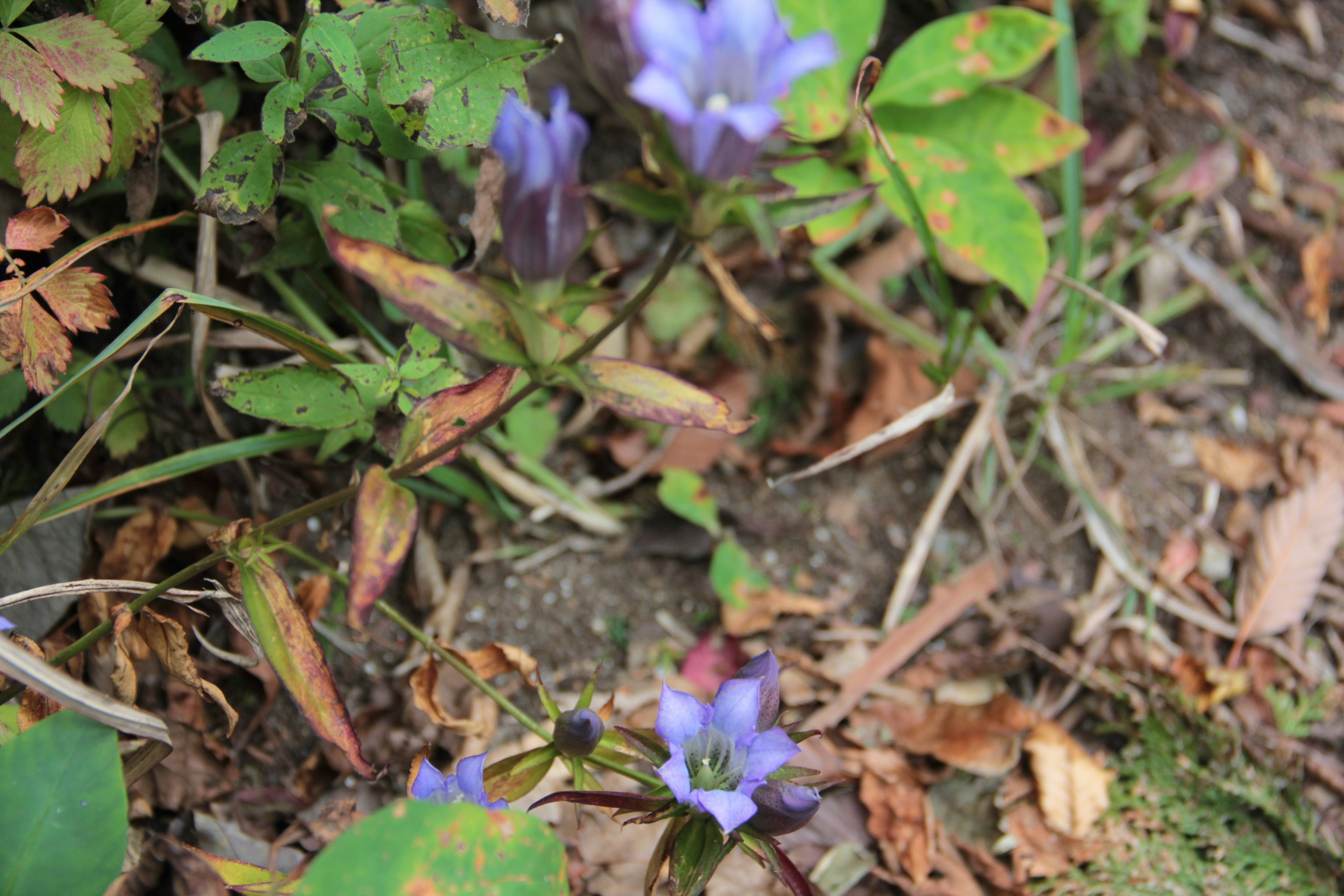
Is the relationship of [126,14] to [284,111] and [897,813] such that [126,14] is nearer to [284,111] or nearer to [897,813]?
[284,111]

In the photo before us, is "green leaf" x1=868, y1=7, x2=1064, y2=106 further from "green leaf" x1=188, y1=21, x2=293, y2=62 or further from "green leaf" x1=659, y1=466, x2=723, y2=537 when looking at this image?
"green leaf" x1=188, y1=21, x2=293, y2=62

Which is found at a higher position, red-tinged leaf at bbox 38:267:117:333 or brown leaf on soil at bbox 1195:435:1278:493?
red-tinged leaf at bbox 38:267:117:333

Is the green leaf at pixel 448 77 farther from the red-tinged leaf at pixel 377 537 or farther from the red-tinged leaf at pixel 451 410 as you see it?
the red-tinged leaf at pixel 377 537

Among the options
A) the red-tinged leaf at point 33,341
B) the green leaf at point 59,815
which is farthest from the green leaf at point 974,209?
the green leaf at point 59,815

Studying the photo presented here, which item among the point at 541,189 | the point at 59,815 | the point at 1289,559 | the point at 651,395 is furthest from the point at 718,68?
the point at 1289,559

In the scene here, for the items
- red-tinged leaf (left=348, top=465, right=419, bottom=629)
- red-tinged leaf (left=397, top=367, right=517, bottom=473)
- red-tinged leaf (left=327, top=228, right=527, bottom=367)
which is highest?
red-tinged leaf (left=327, top=228, right=527, bottom=367)

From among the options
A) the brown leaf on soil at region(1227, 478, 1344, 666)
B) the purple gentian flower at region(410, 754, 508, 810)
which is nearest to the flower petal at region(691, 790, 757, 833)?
the purple gentian flower at region(410, 754, 508, 810)
